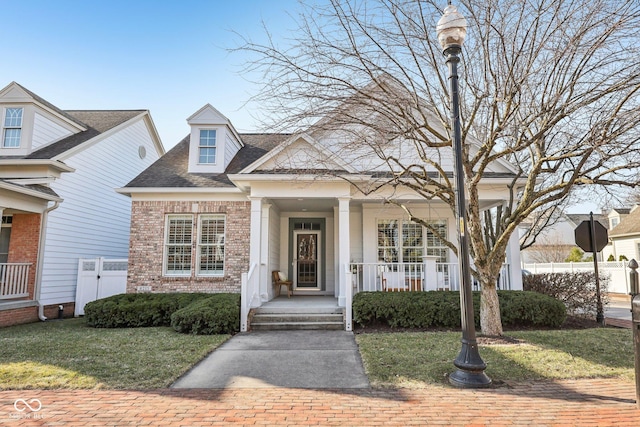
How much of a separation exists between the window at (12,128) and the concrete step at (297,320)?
9.83 metres

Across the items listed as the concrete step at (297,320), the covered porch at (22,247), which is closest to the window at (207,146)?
the covered porch at (22,247)

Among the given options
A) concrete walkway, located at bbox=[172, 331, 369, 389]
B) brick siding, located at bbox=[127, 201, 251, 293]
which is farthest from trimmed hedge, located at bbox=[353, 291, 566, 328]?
brick siding, located at bbox=[127, 201, 251, 293]

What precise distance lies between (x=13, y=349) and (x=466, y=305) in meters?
7.92

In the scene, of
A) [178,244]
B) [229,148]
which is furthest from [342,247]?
[229,148]

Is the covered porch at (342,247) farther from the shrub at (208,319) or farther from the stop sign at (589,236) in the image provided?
the stop sign at (589,236)

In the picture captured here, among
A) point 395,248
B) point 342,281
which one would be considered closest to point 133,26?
point 342,281

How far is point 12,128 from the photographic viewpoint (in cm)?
1175

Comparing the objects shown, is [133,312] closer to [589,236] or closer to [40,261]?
[40,261]

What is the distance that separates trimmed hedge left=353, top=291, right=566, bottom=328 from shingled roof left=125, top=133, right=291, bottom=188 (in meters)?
5.16

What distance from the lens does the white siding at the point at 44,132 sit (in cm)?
1184

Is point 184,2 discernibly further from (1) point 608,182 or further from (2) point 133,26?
(1) point 608,182

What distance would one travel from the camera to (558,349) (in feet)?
20.6

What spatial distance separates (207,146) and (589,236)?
11.7 metres

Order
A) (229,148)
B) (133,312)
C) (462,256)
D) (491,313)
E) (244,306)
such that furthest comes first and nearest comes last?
(229,148)
(133,312)
(244,306)
(491,313)
(462,256)
